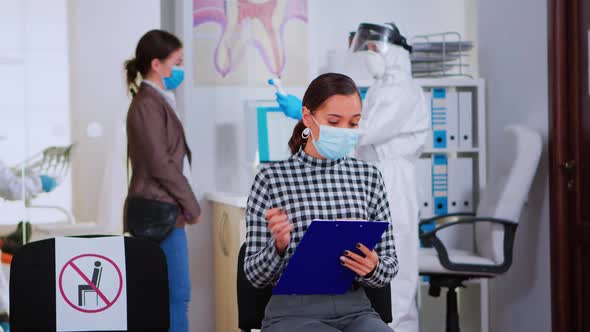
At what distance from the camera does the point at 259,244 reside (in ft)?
6.43

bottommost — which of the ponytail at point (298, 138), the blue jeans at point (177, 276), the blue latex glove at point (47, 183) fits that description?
the blue jeans at point (177, 276)

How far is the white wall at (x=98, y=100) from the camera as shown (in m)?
3.79

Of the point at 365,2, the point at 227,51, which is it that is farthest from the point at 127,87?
the point at 365,2

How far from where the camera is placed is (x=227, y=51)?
13.4 feet

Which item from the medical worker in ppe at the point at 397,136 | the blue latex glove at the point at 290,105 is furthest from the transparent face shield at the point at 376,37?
the blue latex glove at the point at 290,105

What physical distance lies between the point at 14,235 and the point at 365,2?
2.28 metres

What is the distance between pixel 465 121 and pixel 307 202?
251 cm

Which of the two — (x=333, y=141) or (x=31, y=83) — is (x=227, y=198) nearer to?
(x=31, y=83)

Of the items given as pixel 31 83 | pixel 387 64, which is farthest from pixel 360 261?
pixel 31 83

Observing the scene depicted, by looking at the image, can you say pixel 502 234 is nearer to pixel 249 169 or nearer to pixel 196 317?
pixel 249 169

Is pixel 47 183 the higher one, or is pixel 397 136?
pixel 397 136

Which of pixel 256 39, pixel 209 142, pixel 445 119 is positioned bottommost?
pixel 209 142

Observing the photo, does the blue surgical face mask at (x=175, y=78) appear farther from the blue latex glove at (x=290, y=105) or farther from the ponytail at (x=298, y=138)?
the ponytail at (x=298, y=138)

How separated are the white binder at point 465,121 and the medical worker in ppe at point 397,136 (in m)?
0.66
